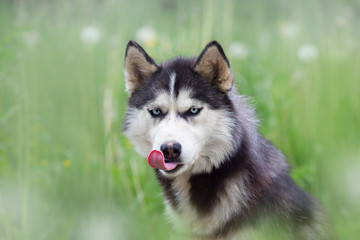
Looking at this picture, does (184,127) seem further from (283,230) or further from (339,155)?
(339,155)

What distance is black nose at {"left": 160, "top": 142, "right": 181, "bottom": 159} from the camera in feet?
9.23

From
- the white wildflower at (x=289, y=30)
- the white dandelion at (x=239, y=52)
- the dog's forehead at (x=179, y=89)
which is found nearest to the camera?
the dog's forehead at (x=179, y=89)

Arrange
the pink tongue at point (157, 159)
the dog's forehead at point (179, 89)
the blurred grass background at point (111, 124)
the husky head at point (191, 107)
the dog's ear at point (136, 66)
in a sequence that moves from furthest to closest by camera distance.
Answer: the blurred grass background at point (111, 124) < the dog's ear at point (136, 66) < the dog's forehead at point (179, 89) < the husky head at point (191, 107) < the pink tongue at point (157, 159)

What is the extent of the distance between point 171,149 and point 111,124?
1.66m

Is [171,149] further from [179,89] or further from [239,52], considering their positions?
[239,52]

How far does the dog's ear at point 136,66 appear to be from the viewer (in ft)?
11.0

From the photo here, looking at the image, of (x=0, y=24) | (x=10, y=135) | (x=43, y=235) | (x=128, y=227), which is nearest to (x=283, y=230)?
(x=128, y=227)

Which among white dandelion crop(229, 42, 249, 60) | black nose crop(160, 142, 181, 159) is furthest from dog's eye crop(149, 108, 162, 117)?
white dandelion crop(229, 42, 249, 60)

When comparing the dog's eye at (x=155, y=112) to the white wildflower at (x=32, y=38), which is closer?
the dog's eye at (x=155, y=112)

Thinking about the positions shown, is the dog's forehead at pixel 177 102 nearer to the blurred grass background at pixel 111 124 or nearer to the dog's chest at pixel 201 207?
the dog's chest at pixel 201 207

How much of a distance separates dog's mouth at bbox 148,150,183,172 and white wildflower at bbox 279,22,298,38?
3.81 metres

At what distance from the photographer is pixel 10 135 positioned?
4062mm

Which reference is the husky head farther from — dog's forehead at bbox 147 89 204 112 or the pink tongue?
the pink tongue

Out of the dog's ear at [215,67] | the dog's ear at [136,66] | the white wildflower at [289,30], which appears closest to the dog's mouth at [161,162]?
the dog's ear at [215,67]
